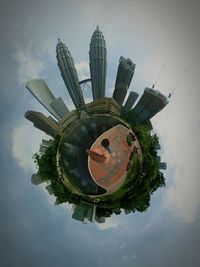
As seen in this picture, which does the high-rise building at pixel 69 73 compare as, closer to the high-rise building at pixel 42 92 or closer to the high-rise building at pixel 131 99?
the high-rise building at pixel 42 92

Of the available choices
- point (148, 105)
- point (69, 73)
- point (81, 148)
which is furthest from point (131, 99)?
point (81, 148)

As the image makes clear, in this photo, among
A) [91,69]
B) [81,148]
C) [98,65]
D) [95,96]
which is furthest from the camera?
[91,69]

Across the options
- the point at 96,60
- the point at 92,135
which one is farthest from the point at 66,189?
the point at 96,60

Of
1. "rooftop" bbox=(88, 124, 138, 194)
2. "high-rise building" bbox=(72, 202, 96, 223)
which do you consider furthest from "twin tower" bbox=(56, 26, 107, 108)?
"high-rise building" bbox=(72, 202, 96, 223)

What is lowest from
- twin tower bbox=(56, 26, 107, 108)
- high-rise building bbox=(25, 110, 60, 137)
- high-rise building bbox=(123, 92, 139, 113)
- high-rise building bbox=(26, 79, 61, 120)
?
high-rise building bbox=(25, 110, 60, 137)

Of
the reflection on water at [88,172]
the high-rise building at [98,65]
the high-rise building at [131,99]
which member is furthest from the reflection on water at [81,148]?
the high-rise building at [98,65]

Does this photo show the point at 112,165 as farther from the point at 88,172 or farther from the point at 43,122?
the point at 43,122

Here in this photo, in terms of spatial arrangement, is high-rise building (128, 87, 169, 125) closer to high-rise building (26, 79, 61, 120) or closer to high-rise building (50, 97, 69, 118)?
high-rise building (50, 97, 69, 118)
